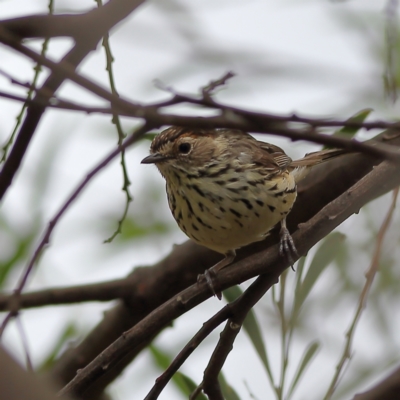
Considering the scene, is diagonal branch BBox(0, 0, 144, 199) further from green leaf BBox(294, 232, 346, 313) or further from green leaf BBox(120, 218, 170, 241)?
green leaf BBox(120, 218, 170, 241)

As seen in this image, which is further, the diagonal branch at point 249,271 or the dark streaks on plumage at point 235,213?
the dark streaks on plumage at point 235,213

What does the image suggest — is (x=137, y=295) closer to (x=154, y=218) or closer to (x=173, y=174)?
(x=173, y=174)

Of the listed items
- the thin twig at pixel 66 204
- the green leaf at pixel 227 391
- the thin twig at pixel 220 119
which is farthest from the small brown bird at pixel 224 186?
the thin twig at pixel 220 119

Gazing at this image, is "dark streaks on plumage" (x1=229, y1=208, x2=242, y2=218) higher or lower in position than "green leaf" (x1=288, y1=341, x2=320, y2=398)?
higher

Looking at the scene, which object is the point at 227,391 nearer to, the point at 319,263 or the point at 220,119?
the point at 319,263

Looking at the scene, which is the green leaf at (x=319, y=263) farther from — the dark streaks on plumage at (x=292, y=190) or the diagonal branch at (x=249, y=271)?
the diagonal branch at (x=249, y=271)

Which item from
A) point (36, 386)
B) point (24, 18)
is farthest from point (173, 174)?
point (36, 386)

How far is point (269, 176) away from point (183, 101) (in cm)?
296

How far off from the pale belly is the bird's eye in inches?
9.4

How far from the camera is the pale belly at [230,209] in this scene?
4.29 metres

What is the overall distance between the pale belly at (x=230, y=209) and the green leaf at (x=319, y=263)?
453 millimetres

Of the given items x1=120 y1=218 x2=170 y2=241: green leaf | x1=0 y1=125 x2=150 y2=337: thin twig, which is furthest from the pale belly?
x1=0 y1=125 x2=150 y2=337: thin twig

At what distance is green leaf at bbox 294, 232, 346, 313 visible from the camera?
3865 millimetres

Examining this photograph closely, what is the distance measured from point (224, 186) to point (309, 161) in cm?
74
